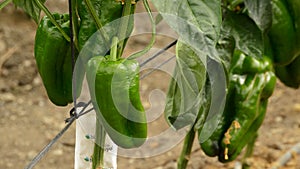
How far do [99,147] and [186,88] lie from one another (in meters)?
0.17

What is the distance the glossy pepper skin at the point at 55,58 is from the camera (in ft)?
3.67

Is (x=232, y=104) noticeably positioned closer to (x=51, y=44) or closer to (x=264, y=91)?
(x=264, y=91)

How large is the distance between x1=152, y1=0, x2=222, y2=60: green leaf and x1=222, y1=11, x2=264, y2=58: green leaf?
33cm

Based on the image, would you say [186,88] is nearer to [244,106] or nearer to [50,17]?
[50,17]

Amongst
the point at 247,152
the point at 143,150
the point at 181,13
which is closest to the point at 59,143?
the point at 143,150

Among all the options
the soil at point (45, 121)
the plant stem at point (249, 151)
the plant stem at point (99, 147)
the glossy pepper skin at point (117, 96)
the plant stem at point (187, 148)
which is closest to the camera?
the glossy pepper skin at point (117, 96)

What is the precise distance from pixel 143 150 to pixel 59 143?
0.41m

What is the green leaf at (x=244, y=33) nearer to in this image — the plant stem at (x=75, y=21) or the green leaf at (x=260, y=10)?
the green leaf at (x=260, y=10)

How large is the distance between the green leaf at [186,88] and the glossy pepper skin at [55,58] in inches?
7.4

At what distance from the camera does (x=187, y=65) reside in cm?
104

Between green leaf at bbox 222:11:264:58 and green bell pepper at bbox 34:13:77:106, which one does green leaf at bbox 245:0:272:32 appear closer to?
green leaf at bbox 222:11:264:58

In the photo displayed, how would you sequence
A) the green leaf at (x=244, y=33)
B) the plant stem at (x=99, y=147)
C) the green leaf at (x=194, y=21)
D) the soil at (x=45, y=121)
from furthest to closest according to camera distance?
the soil at (x=45, y=121) < the green leaf at (x=244, y=33) < the plant stem at (x=99, y=147) < the green leaf at (x=194, y=21)

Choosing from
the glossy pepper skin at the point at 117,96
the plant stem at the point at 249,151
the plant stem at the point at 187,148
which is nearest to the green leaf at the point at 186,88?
the glossy pepper skin at the point at 117,96

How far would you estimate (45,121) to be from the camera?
118 inches
